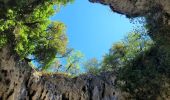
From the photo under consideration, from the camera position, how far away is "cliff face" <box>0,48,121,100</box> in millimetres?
30984

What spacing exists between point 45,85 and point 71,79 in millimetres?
2881

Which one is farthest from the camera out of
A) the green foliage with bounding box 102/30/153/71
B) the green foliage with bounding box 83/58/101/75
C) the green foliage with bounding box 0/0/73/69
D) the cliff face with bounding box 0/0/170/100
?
the green foliage with bounding box 83/58/101/75

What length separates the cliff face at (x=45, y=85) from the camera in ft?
102

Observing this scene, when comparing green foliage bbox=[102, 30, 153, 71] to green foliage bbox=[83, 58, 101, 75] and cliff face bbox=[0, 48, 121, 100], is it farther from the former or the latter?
cliff face bbox=[0, 48, 121, 100]

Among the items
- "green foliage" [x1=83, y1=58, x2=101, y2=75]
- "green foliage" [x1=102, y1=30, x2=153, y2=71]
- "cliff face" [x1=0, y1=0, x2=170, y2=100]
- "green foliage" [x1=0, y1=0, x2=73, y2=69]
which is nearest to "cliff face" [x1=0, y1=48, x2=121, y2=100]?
"cliff face" [x1=0, y1=0, x2=170, y2=100]

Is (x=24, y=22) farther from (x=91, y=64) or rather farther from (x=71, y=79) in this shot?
(x=91, y=64)

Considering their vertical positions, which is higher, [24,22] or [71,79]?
[24,22]

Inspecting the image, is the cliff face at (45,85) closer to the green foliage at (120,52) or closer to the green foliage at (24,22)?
the green foliage at (24,22)

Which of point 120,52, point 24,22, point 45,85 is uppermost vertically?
point 24,22

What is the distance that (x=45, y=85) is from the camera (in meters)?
33.6

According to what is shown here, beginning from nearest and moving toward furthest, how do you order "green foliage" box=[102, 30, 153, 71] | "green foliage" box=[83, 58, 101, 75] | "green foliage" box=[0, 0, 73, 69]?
"green foliage" box=[0, 0, 73, 69]
"green foliage" box=[102, 30, 153, 71]
"green foliage" box=[83, 58, 101, 75]

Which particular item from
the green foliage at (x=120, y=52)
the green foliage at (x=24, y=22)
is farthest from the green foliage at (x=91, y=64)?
the green foliage at (x=24, y=22)

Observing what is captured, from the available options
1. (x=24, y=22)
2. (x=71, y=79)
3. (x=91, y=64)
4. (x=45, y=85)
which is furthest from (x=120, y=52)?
(x=24, y=22)

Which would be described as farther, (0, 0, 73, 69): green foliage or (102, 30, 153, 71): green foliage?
(102, 30, 153, 71): green foliage
